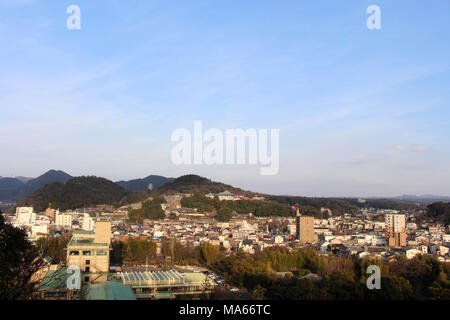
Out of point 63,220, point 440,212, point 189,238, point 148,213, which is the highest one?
point 440,212

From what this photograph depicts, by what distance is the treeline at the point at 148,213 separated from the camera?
28042 millimetres

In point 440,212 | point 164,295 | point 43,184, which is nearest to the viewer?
point 164,295

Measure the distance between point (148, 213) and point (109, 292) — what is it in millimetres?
24565

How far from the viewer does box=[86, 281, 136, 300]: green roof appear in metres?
5.53

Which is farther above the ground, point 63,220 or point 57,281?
point 57,281

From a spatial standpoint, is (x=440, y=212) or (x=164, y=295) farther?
(x=440, y=212)

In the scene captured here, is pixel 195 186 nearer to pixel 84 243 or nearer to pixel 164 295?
pixel 84 243

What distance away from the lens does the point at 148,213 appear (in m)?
30.0

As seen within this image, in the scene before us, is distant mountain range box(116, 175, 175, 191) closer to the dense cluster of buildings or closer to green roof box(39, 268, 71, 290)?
the dense cluster of buildings

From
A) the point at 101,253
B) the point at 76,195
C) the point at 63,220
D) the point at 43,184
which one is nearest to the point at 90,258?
the point at 101,253

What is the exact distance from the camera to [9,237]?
155 inches

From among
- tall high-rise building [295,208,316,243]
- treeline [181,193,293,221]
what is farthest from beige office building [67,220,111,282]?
treeline [181,193,293,221]

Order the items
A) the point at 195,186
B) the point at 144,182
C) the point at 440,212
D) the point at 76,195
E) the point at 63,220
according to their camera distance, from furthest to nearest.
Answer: the point at 144,182, the point at 195,186, the point at 76,195, the point at 440,212, the point at 63,220
